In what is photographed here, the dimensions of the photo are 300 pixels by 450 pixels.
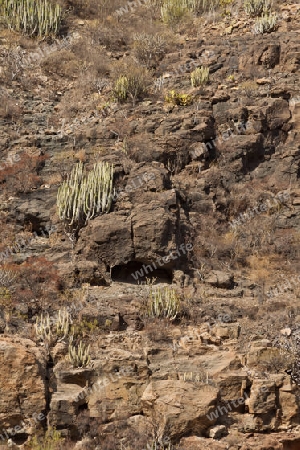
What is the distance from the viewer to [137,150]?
1580 centimetres

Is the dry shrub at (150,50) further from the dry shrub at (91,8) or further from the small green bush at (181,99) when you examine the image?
the dry shrub at (91,8)

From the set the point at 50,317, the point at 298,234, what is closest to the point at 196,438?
the point at 50,317

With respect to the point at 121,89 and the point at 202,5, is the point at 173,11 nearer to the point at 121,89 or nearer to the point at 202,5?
the point at 202,5

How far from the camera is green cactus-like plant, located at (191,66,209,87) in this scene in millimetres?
18844

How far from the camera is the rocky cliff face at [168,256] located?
877 cm

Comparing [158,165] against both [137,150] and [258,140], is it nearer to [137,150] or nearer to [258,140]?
[137,150]

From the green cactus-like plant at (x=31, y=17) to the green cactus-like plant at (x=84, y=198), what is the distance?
34.3 ft

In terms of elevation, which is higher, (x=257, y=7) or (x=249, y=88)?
(x=257, y=7)

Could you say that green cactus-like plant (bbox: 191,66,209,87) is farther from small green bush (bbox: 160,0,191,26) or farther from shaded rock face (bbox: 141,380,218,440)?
shaded rock face (bbox: 141,380,218,440)

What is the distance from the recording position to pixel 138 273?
1328 centimetres

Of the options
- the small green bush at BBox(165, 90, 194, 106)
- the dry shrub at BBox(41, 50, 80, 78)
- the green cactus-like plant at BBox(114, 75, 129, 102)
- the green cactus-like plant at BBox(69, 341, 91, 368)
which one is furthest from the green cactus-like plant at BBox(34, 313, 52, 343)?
the dry shrub at BBox(41, 50, 80, 78)

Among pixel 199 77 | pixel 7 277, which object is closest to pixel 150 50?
pixel 199 77

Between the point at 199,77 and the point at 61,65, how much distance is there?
16.0 ft

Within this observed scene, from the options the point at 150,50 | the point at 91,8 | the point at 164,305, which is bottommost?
the point at 164,305
